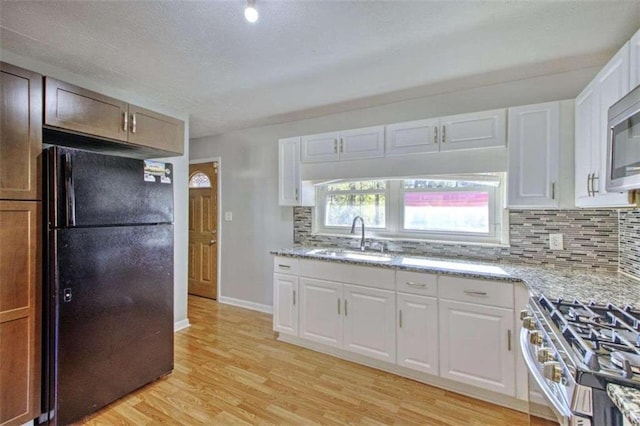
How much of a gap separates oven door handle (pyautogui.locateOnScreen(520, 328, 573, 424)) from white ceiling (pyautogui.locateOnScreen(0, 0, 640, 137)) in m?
1.64

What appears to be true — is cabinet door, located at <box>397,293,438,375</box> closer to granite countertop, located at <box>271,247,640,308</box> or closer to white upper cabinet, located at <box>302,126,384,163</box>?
granite countertop, located at <box>271,247,640,308</box>

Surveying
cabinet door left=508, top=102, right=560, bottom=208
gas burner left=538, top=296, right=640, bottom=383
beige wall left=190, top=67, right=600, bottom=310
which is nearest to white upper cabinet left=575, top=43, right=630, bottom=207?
cabinet door left=508, top=102, right=560, bottom=208

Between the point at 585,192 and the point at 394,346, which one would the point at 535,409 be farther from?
the point at 585,192

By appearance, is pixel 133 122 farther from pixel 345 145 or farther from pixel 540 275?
pixel 540 275

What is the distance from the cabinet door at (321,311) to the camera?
8.15ft

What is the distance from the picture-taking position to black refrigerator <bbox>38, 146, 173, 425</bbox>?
1.64 meters

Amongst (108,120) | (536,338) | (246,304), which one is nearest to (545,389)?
(536,338)

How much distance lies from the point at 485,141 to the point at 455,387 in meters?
1.81

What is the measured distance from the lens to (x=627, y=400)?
2.27 ft

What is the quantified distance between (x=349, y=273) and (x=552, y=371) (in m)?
1.54

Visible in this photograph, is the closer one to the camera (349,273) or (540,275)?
(540,275)

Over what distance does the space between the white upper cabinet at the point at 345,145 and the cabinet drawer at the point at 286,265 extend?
3.31 ft

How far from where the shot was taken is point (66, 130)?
1.85m

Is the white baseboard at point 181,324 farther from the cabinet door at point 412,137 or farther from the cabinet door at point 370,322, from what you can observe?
the cabinet door at point 412,137
